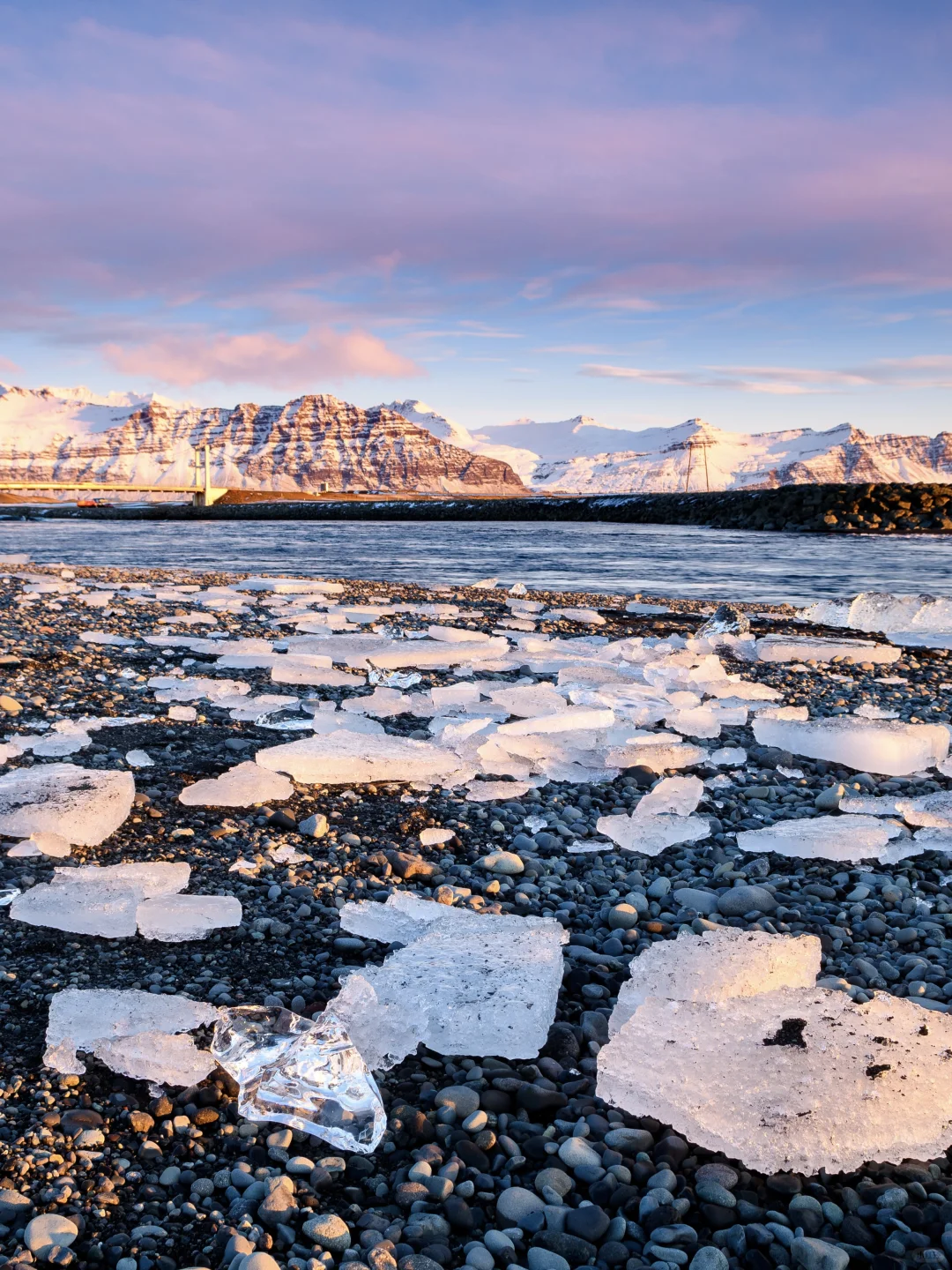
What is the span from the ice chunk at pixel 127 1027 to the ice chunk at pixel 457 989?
0.34 meters

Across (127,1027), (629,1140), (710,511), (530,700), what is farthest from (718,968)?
(710,511)

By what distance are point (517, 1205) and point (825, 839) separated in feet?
6.47

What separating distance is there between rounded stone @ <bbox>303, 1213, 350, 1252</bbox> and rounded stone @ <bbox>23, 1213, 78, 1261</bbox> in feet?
1.28

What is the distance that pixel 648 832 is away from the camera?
10.6ft

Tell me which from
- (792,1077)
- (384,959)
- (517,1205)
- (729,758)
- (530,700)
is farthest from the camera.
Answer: (530,700)

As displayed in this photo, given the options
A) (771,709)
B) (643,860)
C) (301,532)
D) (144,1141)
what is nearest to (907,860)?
(643,860)

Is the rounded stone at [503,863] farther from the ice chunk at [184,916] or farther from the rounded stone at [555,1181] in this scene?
the rounded stone at [555,1181]

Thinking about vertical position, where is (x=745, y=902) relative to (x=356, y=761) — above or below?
below

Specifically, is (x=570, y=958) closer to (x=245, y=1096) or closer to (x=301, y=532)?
(x=245, y=1096)

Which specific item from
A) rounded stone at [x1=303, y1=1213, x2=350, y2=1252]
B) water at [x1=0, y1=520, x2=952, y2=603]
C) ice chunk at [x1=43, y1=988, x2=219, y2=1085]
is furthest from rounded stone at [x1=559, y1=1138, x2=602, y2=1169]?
water at [x1=0, y1=520, x2=952, y2=603]

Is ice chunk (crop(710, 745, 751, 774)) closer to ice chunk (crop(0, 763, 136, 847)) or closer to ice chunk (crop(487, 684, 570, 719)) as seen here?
ice chunk (crop(487, 684, 570, 719))

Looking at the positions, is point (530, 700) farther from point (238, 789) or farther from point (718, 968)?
point (718, 968)

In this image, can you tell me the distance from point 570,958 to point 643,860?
75 centimetres

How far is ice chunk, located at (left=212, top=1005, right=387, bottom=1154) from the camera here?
1760mm
